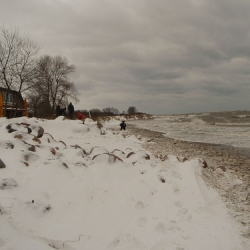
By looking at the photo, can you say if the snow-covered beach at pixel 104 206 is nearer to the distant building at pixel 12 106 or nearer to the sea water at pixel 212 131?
the sea water at pixel 212 131

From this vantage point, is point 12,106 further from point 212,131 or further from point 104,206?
point 104,206

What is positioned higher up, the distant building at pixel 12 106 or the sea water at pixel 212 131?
the distant building at pixel 12 106

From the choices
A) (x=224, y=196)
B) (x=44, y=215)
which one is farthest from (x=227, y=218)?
(x=44, y=215)

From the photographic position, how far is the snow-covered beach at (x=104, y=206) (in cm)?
289

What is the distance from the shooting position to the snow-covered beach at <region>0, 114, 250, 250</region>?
2889mm

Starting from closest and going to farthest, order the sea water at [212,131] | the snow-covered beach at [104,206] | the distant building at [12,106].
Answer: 1. the snow-covered beach at [104,206]
2. the sea water at [212,131]
3. the distant building at [12,106]

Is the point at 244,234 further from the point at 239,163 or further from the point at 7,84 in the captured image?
the point at 7,84

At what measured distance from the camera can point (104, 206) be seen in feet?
12.6

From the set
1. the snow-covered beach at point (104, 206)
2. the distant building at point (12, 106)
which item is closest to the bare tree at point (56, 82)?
the distant building at point (12, 106)

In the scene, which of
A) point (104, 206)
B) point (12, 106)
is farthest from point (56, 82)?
point (104, 206)

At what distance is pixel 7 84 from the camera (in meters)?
18.4

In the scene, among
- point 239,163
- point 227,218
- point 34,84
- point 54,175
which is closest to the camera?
point 227,218

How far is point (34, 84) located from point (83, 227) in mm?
20219

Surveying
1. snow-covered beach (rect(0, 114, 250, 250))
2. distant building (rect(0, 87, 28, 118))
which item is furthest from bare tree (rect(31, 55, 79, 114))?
snow-covered beach (rect(0, 114, 250, 250))
